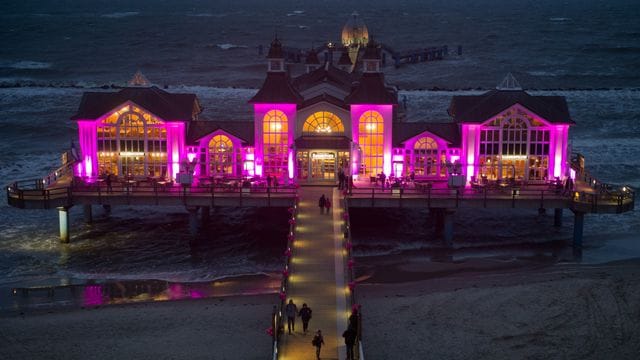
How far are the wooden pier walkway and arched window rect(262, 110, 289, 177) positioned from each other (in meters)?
4.71

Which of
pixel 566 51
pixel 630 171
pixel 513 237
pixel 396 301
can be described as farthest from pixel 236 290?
pixel 566 51

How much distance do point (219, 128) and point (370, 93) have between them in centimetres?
803

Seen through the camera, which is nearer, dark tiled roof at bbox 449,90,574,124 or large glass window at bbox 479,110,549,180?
dark tiled roof at bbox 449,90,574,124

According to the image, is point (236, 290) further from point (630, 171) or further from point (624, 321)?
point (630, 171)

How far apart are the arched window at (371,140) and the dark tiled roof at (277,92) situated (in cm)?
359

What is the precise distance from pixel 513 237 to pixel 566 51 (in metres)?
98.7

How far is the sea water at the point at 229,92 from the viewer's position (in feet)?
137

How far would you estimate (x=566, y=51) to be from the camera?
137250 millimetres

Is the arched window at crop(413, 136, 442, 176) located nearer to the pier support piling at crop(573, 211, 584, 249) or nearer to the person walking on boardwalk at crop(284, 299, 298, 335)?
the pier support piling at crop(573, 211, 584, 249)

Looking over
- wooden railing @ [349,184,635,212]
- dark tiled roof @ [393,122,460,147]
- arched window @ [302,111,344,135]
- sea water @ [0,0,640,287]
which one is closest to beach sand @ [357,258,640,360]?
wooden railing @ [349,184,635,212]

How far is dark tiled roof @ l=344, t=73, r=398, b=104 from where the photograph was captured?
46062mm

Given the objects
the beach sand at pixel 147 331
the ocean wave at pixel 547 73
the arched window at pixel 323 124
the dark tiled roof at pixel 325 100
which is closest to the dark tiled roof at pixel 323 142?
the arched window at pixel 323 124

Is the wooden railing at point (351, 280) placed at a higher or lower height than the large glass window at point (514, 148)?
lower

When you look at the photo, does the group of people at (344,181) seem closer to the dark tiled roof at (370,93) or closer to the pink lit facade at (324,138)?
the pink lit facade at (324,138)
